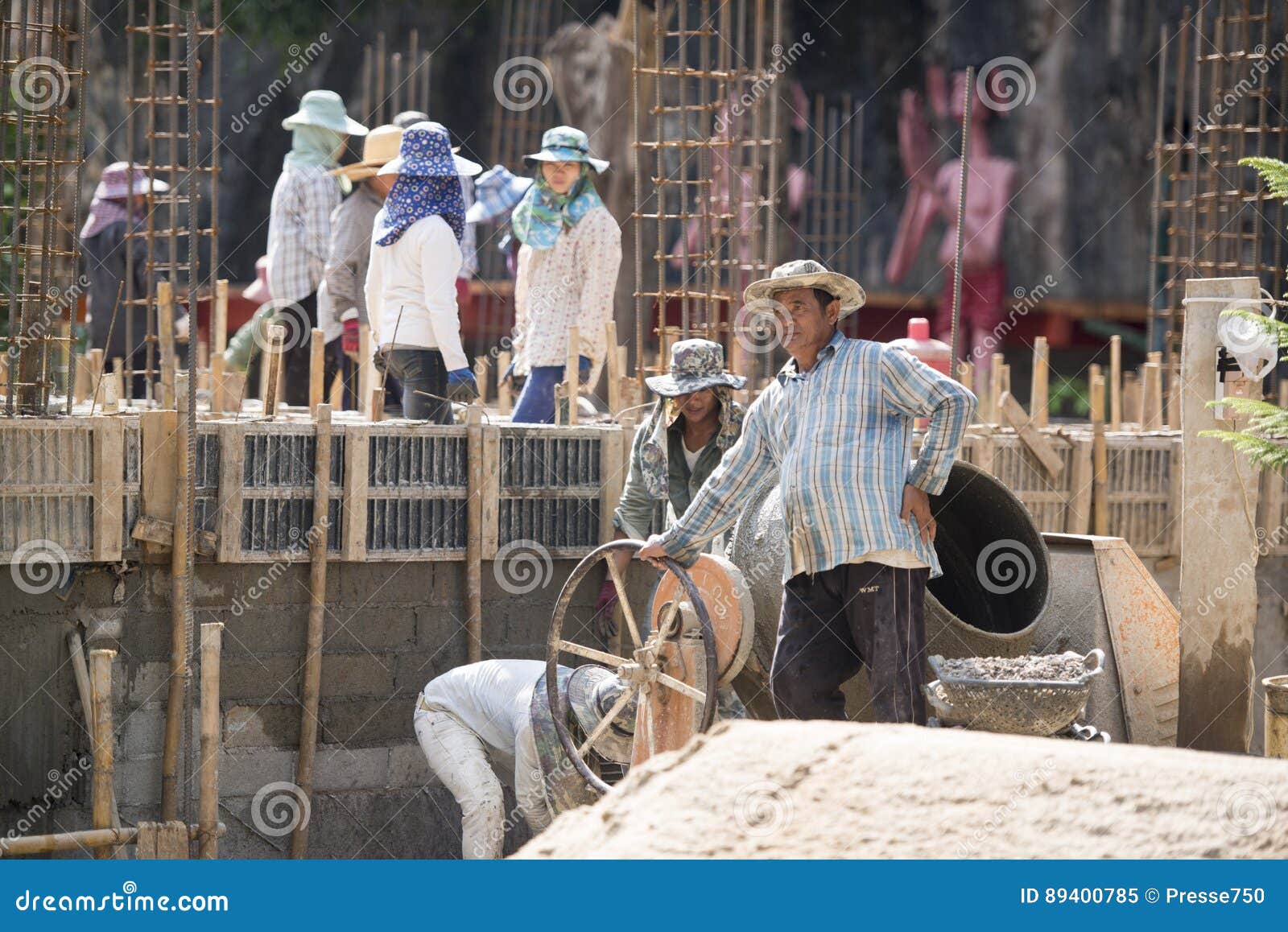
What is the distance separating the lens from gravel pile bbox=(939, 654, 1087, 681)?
5.77m

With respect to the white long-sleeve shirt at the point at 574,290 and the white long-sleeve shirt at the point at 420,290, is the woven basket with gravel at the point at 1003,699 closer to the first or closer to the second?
the white long-sleeve shirt at the point at 420,290

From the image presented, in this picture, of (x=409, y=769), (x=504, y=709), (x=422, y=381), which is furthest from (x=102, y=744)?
(x=422, y=381)

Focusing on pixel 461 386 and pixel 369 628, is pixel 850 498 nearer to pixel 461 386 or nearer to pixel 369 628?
pixel 461 386

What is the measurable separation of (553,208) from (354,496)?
2028 millimetres

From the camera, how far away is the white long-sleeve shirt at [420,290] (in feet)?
26.5

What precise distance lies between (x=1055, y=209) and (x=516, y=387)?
8.06 m

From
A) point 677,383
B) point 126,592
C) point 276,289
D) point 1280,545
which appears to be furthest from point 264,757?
point 1280,545

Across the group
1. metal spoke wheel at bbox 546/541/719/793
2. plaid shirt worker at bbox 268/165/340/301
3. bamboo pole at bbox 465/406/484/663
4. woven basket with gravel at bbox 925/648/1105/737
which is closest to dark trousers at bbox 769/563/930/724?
woven basket with gravel at bbox 925/648/1105/737

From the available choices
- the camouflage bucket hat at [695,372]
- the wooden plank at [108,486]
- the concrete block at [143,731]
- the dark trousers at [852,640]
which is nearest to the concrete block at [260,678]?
the concrete block at [143,731]

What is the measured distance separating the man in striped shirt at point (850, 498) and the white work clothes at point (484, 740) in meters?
1.14

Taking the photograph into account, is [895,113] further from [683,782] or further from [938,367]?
[683,782]

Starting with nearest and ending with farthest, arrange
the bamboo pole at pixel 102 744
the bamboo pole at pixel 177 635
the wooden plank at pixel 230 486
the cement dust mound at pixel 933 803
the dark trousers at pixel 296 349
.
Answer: the cement dust mound at pixel 933 803
the bamboo pole at pixel 102 744
the bamboo pole at pixel 177 635
the wooden plank at pixel 230 486
the dark trousers at pixel 296 349

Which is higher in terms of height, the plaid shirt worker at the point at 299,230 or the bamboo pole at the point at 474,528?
the plaid shirt worker at the point at 299,230

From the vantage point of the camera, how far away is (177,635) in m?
7.52
